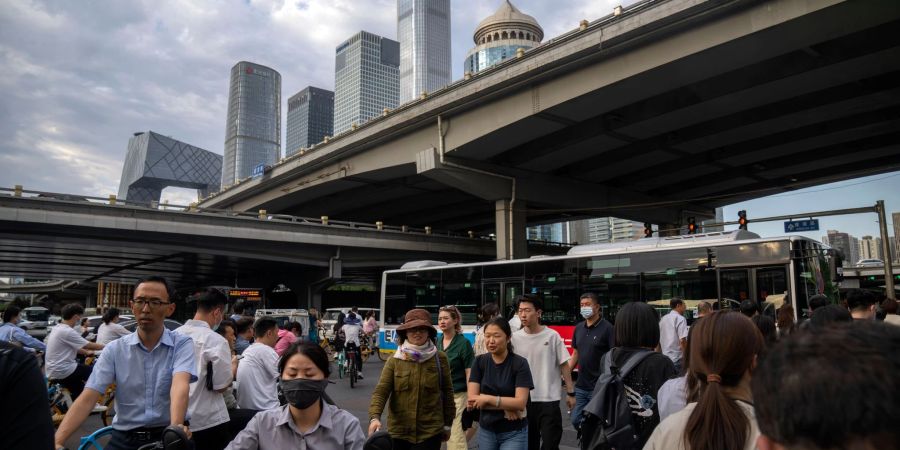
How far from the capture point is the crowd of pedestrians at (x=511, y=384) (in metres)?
1.11

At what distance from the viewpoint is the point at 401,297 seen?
23.0 m

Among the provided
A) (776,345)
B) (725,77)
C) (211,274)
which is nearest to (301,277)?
(211,274)

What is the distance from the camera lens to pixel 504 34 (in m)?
163

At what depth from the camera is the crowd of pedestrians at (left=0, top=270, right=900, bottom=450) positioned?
1109mm

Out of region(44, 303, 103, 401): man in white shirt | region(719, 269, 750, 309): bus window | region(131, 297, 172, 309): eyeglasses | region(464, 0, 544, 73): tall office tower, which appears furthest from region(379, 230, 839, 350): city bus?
region(464, 0, 544, 73): tall office tower

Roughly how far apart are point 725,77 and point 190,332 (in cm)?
2471

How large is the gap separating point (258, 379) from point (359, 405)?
6494mm

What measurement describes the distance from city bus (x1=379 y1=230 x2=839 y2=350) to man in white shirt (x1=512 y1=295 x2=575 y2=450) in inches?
386

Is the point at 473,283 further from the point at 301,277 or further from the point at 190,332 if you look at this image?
the point at 301,277

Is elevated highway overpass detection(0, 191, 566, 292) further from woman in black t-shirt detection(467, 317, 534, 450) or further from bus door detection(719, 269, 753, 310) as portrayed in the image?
woman in black t-shirt detection(467, 317, 534, 450)

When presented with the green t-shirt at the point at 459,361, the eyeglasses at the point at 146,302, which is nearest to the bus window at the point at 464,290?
the green t-shirt at the point at 459,361

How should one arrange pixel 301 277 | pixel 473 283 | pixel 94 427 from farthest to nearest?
pixel 301 277
pixel 473 283
pixel 94 427

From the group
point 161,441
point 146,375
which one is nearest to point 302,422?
point 161,441

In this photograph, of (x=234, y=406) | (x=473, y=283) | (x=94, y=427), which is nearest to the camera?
(x=234, y=406)
